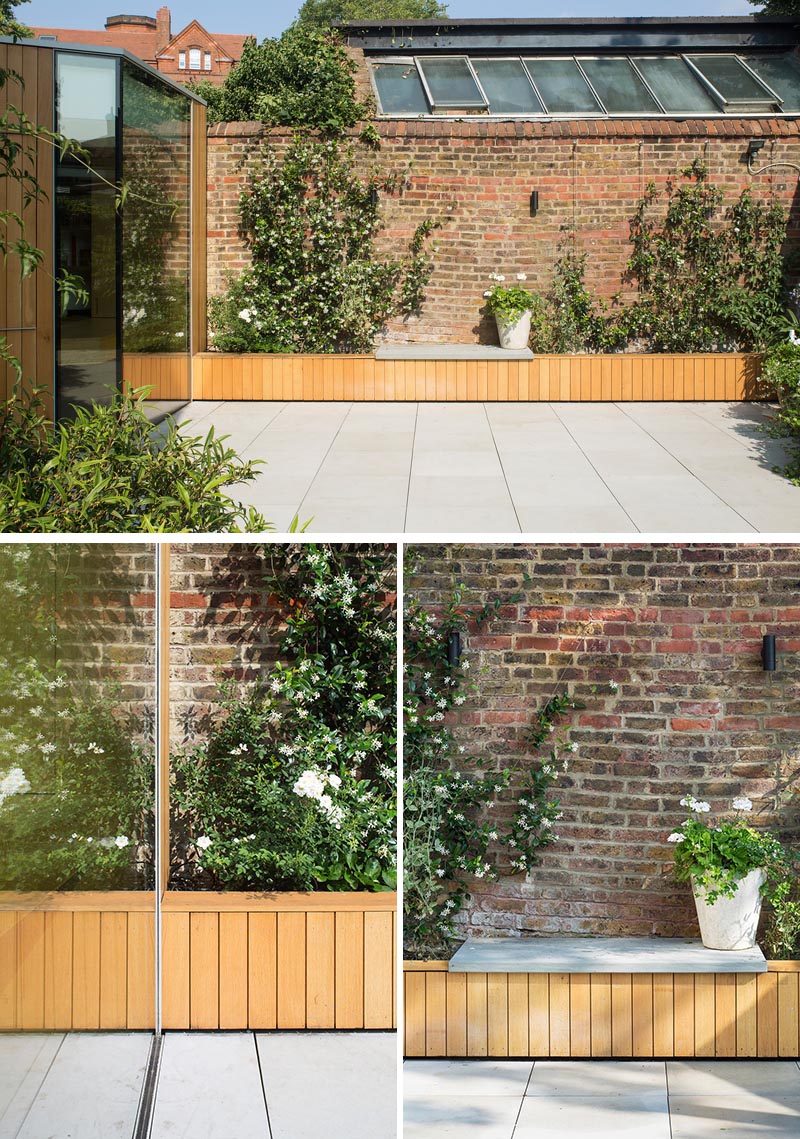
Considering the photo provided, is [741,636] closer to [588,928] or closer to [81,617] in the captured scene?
[588,928]

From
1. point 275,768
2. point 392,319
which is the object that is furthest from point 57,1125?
point 392,319

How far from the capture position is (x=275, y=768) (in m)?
4.02

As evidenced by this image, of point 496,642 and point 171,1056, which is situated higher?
point 496,642

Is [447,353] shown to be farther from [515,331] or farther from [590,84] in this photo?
[590,84]

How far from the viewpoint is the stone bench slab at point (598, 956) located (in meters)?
4.15

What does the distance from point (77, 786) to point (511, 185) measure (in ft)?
33.9

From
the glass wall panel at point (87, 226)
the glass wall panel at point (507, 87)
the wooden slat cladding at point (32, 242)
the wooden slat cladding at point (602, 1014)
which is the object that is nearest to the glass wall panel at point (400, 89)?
the glass wall panel at point (507, 87)

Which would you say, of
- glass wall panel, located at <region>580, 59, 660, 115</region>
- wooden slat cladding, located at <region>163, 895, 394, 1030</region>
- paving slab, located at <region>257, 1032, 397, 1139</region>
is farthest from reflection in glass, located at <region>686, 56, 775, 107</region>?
paving slab, located at <region>257, 1032, 397, 1139</region>

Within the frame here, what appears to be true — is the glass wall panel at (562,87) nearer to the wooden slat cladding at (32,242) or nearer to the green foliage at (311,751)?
the wooden slat cladding at (32,242)

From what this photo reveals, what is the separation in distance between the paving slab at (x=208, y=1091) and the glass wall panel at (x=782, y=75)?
12.5m

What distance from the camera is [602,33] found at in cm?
1466

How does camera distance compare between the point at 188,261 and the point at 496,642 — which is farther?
the point at 188,261

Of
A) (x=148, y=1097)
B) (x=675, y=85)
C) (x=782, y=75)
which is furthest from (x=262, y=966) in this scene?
(x=782, y=75)

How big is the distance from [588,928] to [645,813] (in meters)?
0.50
